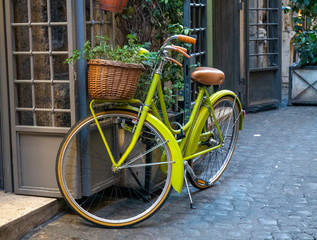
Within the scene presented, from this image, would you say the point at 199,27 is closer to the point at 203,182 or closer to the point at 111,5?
the point at 203,182

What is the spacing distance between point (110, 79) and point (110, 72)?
5 centimetres

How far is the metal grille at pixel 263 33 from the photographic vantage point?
1109 cm

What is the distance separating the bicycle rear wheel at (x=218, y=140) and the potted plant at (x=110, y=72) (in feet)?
4.23

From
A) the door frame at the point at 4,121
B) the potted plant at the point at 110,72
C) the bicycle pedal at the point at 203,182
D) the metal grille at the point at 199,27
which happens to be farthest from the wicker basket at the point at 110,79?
the metal grille at the point at 199,27

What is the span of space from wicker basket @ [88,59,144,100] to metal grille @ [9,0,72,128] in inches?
17.9

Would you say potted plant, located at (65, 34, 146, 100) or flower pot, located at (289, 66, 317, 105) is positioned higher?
potted plant, located at (65, 34, 146, 100)

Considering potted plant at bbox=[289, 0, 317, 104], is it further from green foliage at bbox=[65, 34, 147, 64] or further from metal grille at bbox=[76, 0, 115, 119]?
green foliage at bbox=[65, 34, 147, 64]

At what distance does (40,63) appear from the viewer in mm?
4934

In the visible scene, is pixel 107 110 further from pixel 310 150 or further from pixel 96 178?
pixel 310 150

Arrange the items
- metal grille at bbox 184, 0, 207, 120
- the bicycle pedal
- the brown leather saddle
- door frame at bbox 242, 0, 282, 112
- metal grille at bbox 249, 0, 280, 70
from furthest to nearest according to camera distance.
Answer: metal grille at bbox 249, 0, 280, 70, door frame at bbox 242, 0, 282, 112, metal grille at bbox 184, 0, 207, 120, the bicycle pedal, the brown leather saddle

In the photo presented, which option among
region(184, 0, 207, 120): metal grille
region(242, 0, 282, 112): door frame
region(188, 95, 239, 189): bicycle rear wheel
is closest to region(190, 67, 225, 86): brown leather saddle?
region(188, 95, 239, 189): bicycle rear wheel

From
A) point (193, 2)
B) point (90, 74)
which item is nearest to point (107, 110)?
point (90, 74)

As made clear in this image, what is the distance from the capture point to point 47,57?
4.91 metres

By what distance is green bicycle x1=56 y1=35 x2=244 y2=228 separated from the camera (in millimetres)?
4656
